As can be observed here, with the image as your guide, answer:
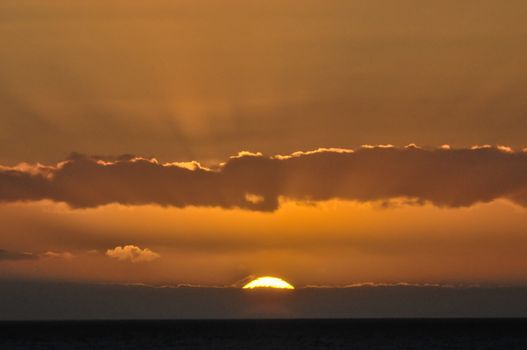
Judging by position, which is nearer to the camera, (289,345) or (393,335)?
(289,345)

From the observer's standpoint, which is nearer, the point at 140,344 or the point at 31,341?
the point at 140,344

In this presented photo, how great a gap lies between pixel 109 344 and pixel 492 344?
170 feet

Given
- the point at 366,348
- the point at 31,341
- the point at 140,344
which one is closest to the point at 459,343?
the point at 366,348

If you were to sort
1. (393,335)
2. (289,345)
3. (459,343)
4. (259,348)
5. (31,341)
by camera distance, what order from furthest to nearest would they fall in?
(393,335), (31,341), (459,343), (289,345), (259,348)

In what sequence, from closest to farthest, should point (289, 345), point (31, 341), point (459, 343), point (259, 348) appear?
point (259, 348), point (289, 345), point (459, 343), point (31, 341)

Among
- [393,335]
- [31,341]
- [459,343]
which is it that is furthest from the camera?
[393,335]

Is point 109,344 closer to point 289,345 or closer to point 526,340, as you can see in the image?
point 289,345

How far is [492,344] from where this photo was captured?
133 m

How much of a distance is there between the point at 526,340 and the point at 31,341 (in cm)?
7161

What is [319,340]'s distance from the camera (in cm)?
14450

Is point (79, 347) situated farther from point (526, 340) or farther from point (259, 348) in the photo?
point (526, 340)

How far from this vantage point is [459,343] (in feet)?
449

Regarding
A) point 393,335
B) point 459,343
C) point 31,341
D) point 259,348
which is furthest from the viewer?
point 393,335

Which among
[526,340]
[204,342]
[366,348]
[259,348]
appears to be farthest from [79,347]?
[526,340]
